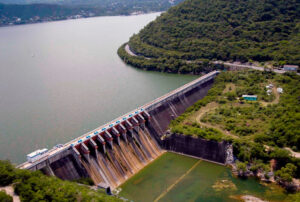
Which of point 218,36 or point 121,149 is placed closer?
point 121,149

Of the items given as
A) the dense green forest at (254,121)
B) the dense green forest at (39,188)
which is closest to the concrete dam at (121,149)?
the dense green forest at (254,121)

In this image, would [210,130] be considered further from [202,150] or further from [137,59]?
[137,59]

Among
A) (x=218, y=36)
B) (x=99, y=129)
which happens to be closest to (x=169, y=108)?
(x=99, y=129)

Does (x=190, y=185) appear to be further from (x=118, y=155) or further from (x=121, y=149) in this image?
(x=121, y=149)

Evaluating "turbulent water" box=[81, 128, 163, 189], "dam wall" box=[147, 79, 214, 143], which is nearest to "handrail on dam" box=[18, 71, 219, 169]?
"dam wall" box=[147, 79, 214, 143]

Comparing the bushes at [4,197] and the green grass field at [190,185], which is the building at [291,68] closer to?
the green grass field at [190,185]

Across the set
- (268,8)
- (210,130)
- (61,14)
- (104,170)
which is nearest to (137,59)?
(268,8)
